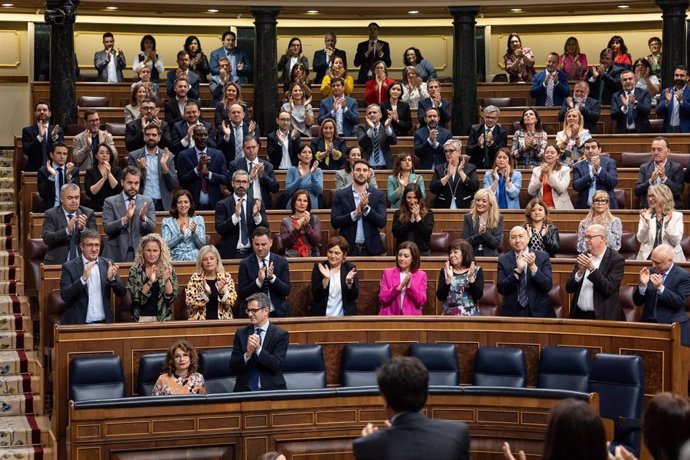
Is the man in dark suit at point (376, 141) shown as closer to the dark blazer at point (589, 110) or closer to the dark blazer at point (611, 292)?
the dark blazer at point (589, 110)

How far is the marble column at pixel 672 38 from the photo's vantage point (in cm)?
1282

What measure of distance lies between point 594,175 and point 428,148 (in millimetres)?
1598

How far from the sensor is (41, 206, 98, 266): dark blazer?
8.78 m

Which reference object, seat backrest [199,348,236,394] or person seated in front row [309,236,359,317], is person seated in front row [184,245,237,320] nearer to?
seat backrest [199,348,236,394]

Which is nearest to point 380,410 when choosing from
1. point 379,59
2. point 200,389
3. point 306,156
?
point 200,389

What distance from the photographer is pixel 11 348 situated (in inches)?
362

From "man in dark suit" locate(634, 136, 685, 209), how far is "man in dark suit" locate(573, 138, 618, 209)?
0.72ft

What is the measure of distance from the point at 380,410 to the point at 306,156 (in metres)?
3.57

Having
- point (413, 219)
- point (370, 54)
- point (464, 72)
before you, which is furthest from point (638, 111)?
point (413, 219)

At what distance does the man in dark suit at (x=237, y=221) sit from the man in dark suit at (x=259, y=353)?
182 cm

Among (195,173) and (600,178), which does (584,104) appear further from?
(195,173)

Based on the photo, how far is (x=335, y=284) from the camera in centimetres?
841

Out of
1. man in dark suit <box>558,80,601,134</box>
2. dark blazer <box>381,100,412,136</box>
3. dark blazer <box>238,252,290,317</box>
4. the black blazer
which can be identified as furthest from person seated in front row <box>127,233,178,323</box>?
man in dark suit <box>558,80,601,134</box>

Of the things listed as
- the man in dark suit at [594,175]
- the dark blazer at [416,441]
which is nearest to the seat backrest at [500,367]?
the man in dark suit at [594,175]
